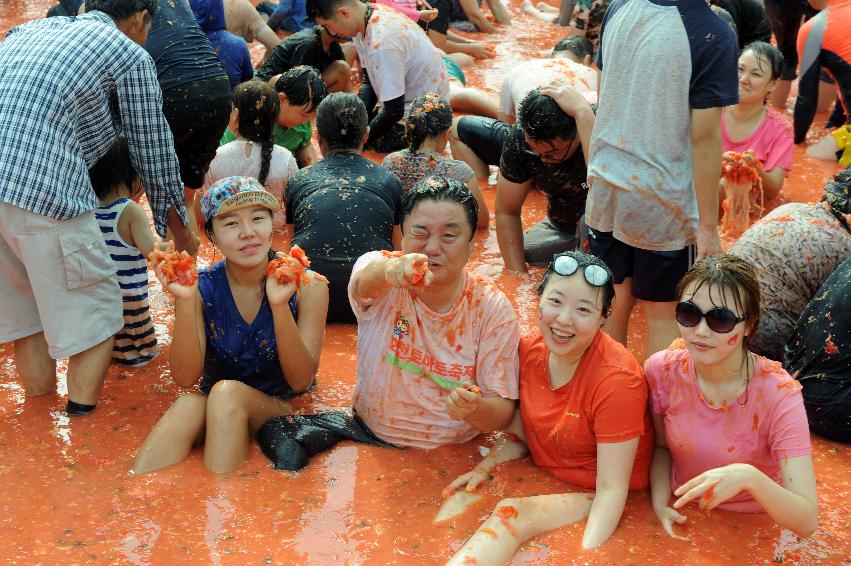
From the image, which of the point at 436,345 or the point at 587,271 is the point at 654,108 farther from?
the point at 436,345

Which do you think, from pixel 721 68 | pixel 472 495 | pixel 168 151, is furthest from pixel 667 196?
pixel 168 151

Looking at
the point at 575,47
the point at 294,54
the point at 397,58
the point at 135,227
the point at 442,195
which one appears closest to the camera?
the point at 442,195

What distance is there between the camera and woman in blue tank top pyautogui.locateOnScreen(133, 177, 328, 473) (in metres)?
3.58

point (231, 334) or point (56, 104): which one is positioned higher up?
point (56, 104)

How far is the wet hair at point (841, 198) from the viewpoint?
425 cm

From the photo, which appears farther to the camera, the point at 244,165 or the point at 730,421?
the point at 244,165

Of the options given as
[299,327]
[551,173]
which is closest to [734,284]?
[299,327]

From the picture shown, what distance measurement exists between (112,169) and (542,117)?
1.98m

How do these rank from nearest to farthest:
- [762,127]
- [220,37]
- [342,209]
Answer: [342,209]
[762,127]
[220,37]

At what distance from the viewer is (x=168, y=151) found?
4.24m

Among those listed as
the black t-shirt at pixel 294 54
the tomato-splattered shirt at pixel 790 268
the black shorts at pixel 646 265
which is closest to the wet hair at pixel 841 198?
the tomato-splattered shirt at pixel 790 268

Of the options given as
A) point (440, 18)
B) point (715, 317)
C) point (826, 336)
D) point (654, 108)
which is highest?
point (654, 108)

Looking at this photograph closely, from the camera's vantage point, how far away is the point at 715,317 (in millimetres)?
3047

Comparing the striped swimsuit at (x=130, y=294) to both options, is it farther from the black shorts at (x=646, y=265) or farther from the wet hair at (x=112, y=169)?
the black shorts at (x=646, y=265)
